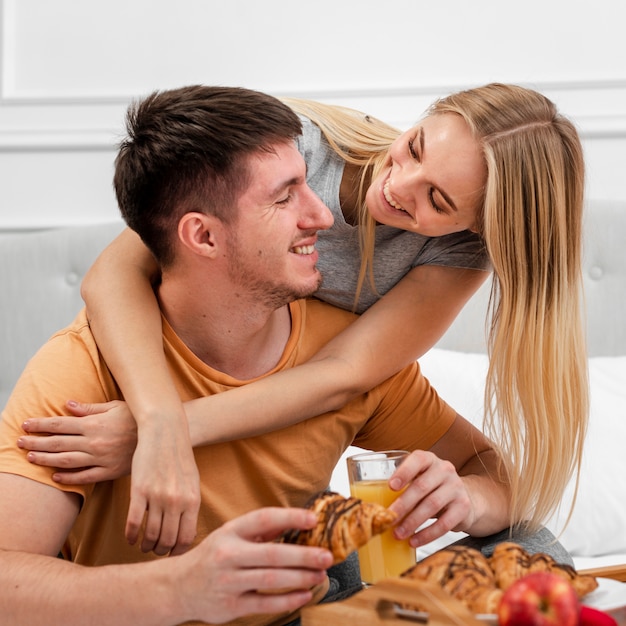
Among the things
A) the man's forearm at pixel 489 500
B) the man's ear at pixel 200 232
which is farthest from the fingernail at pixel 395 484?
the man's ear at pixel 200 232

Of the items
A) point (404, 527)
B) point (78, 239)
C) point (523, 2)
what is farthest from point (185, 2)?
point (404, 527)

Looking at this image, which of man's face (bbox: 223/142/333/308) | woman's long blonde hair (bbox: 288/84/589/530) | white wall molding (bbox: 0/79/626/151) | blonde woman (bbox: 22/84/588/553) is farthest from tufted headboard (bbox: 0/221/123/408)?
woman's long blonde hair (bbox: 288/84/589/530)

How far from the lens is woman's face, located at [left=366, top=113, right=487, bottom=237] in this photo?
1.46m

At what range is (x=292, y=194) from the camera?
1.40 metres

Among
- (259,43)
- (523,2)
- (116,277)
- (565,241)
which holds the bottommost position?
(116,277)

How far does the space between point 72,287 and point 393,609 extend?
168 cm

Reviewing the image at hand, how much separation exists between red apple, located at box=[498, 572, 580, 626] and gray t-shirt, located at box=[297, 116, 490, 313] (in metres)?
0.84

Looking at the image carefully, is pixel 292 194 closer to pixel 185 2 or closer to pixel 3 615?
pixel 3 615

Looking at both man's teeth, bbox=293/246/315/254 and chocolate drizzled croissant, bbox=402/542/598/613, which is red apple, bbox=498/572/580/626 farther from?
man's teeth, bbox=293/246/315/254

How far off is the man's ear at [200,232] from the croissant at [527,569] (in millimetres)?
640

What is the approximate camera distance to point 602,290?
2326 millimetres

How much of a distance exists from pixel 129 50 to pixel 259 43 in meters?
0.35

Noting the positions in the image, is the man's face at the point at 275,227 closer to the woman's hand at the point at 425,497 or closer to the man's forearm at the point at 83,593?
the woman's hand at the point at 425,497

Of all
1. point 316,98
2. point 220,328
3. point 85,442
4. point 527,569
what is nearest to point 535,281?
point 220,328
